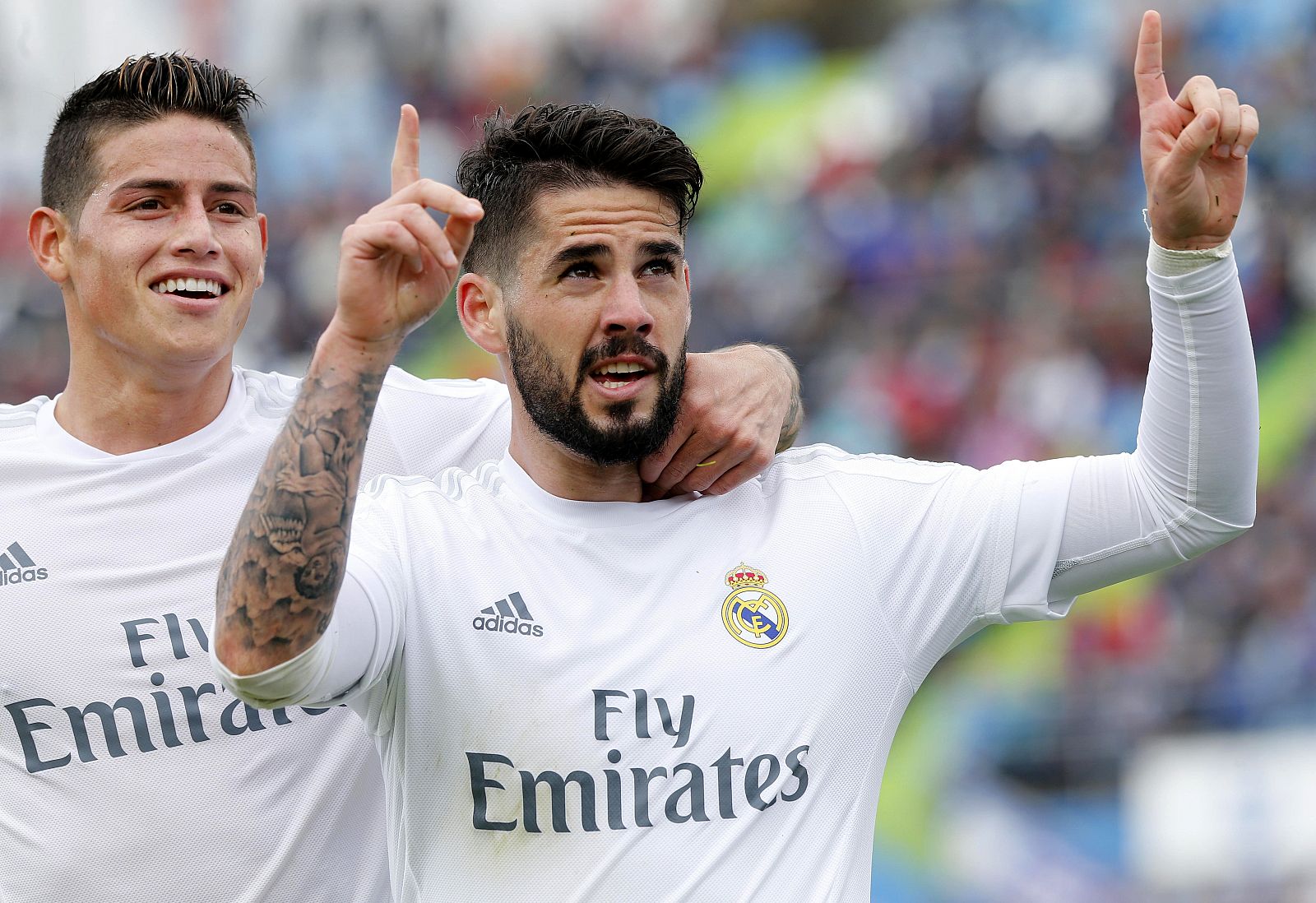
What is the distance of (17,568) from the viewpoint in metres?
3.32

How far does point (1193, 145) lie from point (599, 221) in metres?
1.05

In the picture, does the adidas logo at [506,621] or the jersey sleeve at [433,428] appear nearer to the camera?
the adidas logo at [506,621]

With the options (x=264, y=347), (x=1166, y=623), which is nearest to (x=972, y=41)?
(x=1166, y=623)

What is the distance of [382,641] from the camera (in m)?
2.67

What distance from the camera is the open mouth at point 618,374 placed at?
9.38ft

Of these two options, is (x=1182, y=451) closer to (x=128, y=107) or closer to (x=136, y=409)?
(x=136, y=409)

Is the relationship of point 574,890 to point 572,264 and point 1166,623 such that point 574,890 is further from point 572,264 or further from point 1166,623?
point 1166,623

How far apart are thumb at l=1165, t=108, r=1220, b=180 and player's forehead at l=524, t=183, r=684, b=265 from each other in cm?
90

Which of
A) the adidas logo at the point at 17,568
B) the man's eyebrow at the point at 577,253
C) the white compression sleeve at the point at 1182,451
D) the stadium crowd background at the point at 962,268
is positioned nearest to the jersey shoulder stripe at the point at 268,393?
the adidas logo at the point at 17,568

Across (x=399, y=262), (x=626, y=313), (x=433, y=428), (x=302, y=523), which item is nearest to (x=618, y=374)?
(x=626, y=313)

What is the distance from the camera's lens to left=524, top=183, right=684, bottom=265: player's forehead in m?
2.90

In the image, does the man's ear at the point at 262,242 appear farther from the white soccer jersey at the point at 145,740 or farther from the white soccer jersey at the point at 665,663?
the white soccer jersey at the point at 665,663

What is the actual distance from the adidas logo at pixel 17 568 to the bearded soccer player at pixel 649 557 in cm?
84

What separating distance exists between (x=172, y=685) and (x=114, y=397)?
0.68 metres
